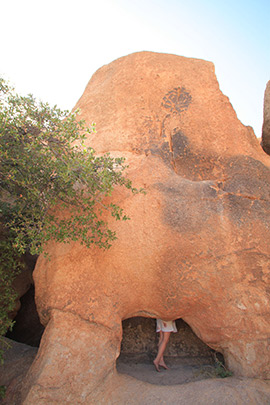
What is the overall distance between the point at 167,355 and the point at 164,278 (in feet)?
5.96

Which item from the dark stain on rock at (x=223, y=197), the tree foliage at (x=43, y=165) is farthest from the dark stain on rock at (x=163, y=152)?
the tree foliage at (x=43, y=165)

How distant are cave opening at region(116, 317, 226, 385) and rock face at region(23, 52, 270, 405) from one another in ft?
2.31

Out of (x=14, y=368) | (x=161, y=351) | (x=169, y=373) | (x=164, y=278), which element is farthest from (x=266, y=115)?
(x=14, y=368)

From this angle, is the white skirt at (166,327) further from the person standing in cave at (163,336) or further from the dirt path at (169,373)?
the dirt path at (169,373)

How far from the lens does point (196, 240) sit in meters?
3.62

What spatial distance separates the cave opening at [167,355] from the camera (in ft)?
13.0

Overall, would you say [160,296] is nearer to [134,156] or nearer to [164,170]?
[164,170]

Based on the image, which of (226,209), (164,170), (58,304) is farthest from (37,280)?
(226,209)

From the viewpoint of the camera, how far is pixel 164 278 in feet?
12.0

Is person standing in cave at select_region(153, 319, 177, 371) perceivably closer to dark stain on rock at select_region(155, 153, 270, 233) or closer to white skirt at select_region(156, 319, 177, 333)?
white skirt at select_region(156, 319, 177, 333)

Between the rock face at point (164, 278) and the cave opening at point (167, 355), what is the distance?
0.70 m

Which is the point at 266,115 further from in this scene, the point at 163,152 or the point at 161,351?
the point at 161,351

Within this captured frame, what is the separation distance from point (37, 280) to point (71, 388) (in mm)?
1343

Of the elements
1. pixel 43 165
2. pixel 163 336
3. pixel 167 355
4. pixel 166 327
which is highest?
pixel 43 165
